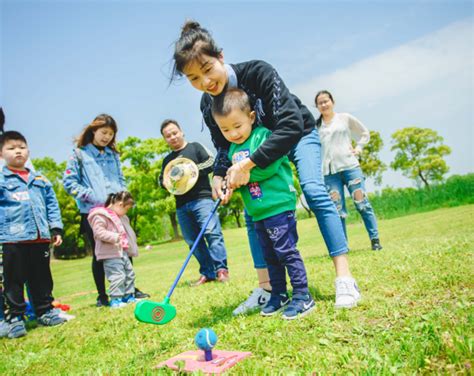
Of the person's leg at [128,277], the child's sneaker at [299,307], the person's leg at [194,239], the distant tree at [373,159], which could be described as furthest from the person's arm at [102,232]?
the distant tree at [373,159]

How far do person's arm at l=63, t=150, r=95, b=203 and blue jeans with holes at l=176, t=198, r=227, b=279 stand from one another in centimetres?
140

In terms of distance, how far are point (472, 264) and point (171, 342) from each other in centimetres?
265

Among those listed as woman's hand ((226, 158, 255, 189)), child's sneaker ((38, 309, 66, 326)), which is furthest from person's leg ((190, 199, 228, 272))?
woman's hand ((226, 158, 255, 189))

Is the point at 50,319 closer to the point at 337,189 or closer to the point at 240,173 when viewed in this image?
the point at 240,173

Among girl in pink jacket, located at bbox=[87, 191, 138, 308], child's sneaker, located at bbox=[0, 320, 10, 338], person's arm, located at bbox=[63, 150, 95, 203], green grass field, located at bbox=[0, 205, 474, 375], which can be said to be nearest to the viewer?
green grass field, located at bbox=[0, 205, 474, 375]

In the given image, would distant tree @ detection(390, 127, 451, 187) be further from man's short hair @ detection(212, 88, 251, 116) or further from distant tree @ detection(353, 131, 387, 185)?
man's short hair @ detection(212, 88, 251, 116)

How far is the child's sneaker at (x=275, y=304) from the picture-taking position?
2.99m

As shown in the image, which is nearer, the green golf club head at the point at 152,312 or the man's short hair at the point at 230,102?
the green golf club head at the point at 152,312

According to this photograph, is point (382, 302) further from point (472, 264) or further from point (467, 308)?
point (472, 264)

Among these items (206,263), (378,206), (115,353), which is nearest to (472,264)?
(115,353)

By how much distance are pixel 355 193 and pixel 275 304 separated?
11.8ft

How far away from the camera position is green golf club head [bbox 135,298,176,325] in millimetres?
2525

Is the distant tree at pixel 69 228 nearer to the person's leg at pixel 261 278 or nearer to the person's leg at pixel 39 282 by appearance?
the person's leg at pixel 39 282

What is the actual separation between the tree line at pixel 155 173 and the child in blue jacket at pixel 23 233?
26188 millimetres
